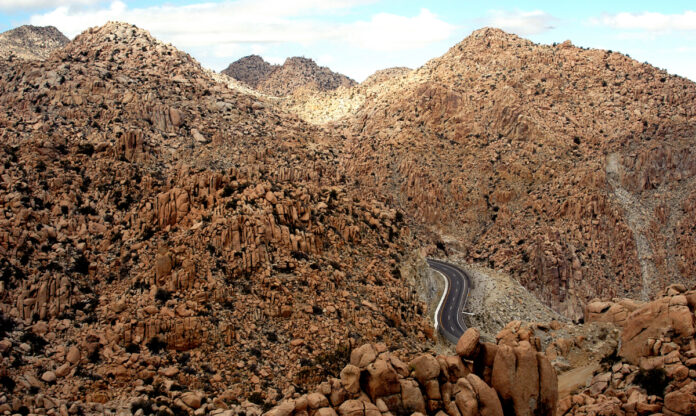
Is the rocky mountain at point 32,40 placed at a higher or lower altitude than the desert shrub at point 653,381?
higher

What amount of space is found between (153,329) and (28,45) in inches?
4265

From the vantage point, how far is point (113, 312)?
105 ft

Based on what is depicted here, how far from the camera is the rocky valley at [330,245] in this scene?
23.8 m

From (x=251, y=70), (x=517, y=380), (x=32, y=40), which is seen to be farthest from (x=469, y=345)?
(x=251, y=70)

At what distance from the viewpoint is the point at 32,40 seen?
118 m

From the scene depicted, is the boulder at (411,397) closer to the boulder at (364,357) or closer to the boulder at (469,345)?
the boulder at (364,357)

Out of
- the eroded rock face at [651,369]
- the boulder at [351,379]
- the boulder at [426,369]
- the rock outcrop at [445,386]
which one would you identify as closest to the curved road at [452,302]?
the eroded rock face at [651,369]

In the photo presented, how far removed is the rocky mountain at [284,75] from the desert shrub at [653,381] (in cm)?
13733

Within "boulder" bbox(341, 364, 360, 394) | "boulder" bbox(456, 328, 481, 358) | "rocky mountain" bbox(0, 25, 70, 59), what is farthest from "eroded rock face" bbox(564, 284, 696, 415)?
"rocky mountain" bbox(0, 25, 70, 59)

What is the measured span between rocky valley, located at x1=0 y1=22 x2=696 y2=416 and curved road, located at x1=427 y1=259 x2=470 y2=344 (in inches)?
51.9

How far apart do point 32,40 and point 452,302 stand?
107824mm

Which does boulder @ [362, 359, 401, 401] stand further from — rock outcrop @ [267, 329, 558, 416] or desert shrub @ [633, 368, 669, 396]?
desert shrub @ [633, 368, 669, 396]

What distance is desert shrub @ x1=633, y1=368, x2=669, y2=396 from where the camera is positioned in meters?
21.1

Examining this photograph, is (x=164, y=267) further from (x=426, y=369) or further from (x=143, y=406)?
(x=426, y=369)
